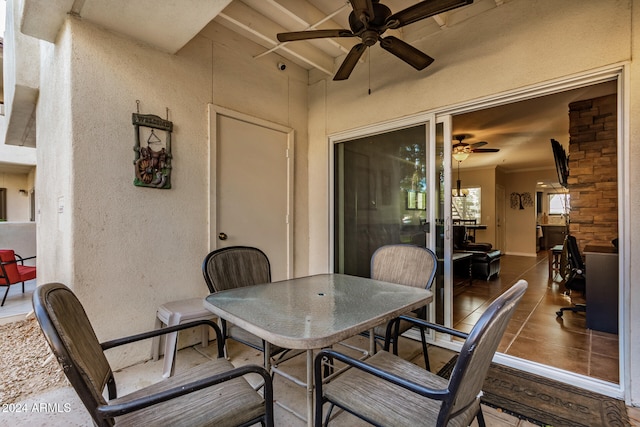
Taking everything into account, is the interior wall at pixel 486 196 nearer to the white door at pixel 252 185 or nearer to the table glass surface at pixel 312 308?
the white door at pixel 252 185

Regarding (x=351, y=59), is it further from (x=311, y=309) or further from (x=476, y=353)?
(x=476, y=353)

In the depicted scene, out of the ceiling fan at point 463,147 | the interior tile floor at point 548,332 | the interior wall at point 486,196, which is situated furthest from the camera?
the interior wall at point 486,196

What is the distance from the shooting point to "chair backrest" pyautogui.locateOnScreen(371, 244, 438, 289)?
213 centimetres

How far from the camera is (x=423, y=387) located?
0.94 meters

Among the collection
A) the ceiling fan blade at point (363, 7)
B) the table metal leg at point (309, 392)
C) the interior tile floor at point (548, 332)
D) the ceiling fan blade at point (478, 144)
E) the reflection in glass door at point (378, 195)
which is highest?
the ceiling fan blade at point (478, 144)

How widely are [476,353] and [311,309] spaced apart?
79 centimetres

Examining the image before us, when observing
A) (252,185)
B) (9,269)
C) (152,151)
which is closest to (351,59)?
(252,185)

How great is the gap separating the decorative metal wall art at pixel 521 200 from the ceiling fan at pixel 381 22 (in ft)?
27.9

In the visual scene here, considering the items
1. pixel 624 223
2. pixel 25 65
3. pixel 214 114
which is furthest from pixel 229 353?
pixel 25 65

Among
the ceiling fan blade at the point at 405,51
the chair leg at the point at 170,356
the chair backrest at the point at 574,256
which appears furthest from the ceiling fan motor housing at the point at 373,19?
the chair backrest at the point at 574,256

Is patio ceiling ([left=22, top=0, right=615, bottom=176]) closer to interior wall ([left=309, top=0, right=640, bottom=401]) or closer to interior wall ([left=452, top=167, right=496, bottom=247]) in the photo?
interior wall ([left=309, top=0, right=640, bottom=401])

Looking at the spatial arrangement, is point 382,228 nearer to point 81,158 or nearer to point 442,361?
point 442,361

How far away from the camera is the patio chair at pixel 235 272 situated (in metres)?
1.90

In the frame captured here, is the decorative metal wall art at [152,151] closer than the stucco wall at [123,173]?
No
